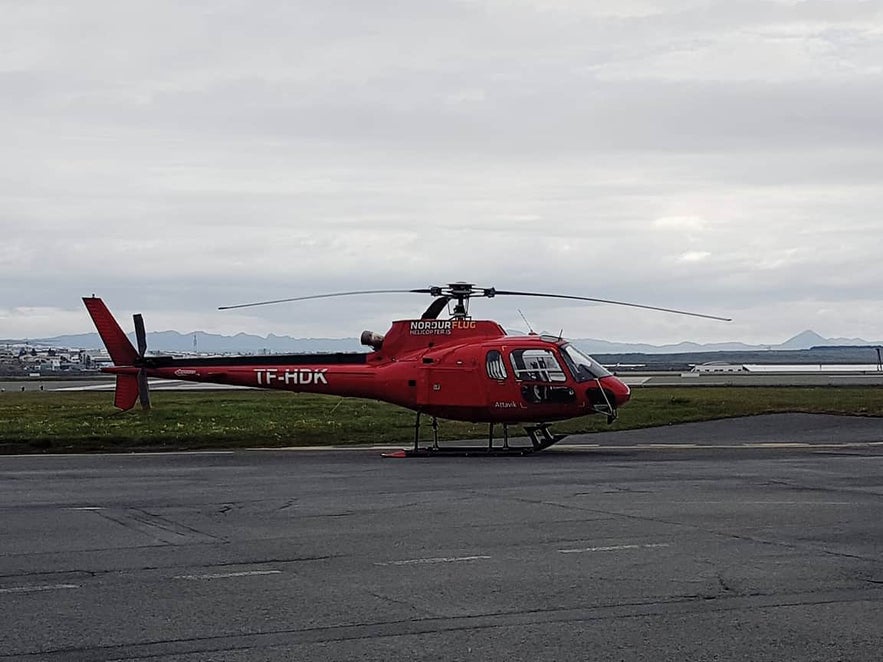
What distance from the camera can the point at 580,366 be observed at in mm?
22531

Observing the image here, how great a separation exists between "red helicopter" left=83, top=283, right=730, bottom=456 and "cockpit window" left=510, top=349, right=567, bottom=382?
0.06 ft

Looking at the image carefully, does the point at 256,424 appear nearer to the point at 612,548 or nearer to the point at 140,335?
the point at 140,335

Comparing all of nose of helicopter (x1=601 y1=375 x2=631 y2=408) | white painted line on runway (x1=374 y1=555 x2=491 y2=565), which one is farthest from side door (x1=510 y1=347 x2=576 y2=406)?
white painted line on runway (x1=374 y1=555 x2=491 y2=565)

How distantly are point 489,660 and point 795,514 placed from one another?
7.15 meters

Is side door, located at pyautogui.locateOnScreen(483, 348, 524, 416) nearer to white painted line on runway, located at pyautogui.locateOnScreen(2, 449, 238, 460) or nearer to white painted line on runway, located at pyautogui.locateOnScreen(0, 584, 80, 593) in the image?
white painted line on runway, located at pyautogui.locateOnScreen(2, 449, 238, 460)

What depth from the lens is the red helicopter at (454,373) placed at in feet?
73.3

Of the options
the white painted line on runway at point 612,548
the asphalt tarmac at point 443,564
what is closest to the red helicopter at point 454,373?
the asphalt tarmac at point 443,564

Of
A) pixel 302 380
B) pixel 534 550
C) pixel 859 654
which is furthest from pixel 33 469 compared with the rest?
pixel 859 654

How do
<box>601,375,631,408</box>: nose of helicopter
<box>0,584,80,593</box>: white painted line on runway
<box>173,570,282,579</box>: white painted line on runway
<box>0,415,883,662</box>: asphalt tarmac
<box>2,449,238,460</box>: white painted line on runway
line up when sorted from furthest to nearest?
1. <box>601,375,631,408</box>: nose of helicopter
2. <box>2,449,238,460</box>: white painted line on runway
3. <box>173,570,282,579</box>: white painted line on runway
4. <box>0,584,80,593</box>: white painted line on runway
5. <box>0,415,883,662</box>: asphalt tarmac

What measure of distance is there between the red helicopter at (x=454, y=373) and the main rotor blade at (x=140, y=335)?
60 centimetres

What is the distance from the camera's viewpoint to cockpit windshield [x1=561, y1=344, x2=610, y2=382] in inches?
882

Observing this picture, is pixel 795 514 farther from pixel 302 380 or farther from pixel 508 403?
pixel 302 380

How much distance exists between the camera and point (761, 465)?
19.3 metres

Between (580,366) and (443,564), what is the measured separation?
1285 centimetres
